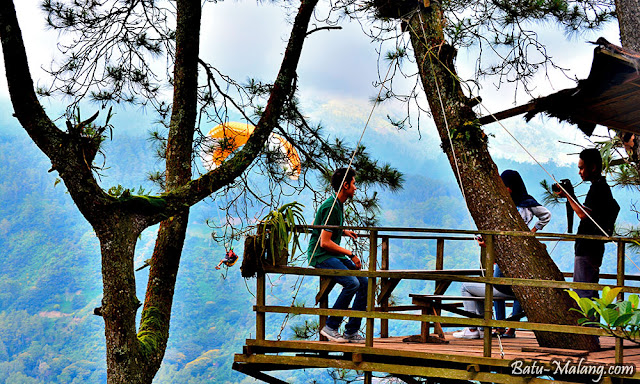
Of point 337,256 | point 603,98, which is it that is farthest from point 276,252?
point 603,98

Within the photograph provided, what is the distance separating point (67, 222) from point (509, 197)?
5021cm

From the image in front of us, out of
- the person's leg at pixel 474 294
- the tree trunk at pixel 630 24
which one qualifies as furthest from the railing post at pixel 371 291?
the tree trunk at pixel 630 24

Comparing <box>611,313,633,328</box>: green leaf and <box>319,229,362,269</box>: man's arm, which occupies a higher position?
<box>319,229,362,269</box>: man's arm

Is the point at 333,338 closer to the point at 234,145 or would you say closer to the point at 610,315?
the point at 610,315

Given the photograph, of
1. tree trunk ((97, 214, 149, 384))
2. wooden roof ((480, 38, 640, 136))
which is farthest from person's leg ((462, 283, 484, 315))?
tree trunk ((97, 214, 149, 384))

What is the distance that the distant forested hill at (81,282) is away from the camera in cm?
4244

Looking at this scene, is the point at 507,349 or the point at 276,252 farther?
the point at 507,349

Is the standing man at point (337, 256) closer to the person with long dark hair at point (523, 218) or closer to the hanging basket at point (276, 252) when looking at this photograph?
the hanging basket at point (276, 252)

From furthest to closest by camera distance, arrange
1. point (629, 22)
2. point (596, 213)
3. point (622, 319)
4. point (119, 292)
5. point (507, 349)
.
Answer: point (629, 22), point (119, 292), point (596, 213), point (507, 349), point (622, 319)

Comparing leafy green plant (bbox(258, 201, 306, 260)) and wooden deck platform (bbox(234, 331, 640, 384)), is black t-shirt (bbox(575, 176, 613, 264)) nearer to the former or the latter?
wooden deck platform (bbox(234, 331, 640, 384))

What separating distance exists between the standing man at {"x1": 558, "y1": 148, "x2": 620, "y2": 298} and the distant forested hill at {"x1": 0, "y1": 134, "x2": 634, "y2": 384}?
112ft

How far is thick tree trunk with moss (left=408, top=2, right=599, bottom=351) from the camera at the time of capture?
4.97m

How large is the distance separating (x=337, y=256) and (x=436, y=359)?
3.37 ft

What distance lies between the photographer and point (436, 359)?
4148 millimetres
